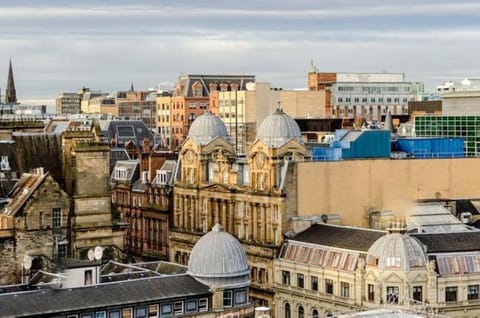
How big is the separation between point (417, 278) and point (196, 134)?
43206 millimetres

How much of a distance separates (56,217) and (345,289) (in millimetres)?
30201

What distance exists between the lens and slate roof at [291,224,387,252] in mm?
109250

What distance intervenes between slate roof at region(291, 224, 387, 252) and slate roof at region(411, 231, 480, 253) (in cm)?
452

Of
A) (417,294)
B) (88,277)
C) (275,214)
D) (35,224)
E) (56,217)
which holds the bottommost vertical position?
(417,294)

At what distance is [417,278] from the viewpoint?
101 metres

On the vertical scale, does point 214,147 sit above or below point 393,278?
above

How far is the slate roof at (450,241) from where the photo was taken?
10538 cm

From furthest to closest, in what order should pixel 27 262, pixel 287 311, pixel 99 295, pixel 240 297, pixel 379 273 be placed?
pixel 287 311, pixel 379 273, pixel 27 262, pixel 240 297, pixel 99 295

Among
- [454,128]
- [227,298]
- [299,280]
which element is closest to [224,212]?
[299,280]

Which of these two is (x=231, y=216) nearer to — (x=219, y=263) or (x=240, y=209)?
(x=240, y=209)

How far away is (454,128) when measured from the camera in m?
159

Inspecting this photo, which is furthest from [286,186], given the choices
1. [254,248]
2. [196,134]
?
[196,134]

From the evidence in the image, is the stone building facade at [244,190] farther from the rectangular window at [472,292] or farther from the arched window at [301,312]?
the rectangular window at [472,292]

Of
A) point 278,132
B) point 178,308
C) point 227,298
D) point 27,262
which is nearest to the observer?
point 178,308
